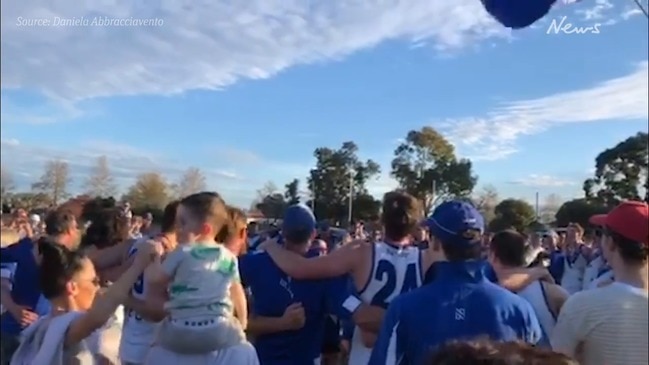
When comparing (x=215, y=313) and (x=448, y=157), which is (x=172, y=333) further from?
(x=448, y=157)

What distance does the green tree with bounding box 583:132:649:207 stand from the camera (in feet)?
138

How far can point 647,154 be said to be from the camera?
41.8 meters

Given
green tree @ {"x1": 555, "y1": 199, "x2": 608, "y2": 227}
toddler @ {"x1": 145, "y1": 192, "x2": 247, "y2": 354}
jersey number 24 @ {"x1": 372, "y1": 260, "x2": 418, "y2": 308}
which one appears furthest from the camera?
green tree @ {"x1": 555, "y1": 199, "x2": 608, "y2": 227}

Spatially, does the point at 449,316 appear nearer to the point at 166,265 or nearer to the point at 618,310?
the point at 618,310

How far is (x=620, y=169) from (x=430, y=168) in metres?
11.5

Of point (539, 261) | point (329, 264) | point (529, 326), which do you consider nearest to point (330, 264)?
point (329, 264)

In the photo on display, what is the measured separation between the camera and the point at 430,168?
165 ft

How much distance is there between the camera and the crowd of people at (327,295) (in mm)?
2992

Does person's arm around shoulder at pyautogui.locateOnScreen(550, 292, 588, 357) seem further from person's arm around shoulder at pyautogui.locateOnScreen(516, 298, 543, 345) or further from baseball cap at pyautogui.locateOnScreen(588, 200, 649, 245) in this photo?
baseball cap at pyautogui.locateOnScreen(588, 200, 649, 245)

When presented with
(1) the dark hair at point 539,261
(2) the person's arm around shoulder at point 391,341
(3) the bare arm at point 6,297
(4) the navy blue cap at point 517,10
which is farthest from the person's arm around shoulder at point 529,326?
(3) the bare arm at point 6,297

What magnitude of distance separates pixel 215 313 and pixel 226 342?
154mm

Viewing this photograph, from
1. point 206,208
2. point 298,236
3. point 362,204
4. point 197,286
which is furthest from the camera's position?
point 362,204

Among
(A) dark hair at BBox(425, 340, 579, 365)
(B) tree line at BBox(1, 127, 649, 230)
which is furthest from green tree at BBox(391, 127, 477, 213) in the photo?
(A) dark hair at BBox(425, 340, 579, 365)

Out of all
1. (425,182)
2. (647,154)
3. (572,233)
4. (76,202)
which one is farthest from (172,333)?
(425,182)
